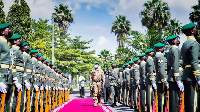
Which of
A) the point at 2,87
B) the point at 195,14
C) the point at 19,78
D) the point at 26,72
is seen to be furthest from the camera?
the point at 195,14

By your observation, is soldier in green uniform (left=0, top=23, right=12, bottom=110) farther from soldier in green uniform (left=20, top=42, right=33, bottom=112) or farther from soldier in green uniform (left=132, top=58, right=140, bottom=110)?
soldier in green uniform (left=132, top=58, right=140, bottom=110)

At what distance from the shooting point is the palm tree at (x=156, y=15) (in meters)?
34.7

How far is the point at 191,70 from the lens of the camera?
4.64m

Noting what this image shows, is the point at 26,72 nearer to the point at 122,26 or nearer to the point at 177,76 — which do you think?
the point at 177,76

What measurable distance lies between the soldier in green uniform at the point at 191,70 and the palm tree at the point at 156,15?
30.5m

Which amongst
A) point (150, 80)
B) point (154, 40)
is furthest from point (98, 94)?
point (154, 40)

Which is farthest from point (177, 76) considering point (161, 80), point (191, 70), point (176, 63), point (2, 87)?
point (2, 87)

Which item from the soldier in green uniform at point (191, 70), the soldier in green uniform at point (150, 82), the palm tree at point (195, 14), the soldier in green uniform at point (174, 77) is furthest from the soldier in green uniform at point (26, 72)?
the palm tree at point (195, 14)

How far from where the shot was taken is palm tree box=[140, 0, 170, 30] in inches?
1366

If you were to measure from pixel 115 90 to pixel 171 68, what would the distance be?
28.7ft

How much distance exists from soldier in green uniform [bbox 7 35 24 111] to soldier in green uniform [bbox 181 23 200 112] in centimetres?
360

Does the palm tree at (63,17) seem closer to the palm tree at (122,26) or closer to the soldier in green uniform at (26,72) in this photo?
the palm tree at (122,26)

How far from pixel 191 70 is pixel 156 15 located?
3152cm

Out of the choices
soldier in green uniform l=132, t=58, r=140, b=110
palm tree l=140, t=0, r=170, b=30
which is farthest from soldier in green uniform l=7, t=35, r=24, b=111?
palm tree l=140, t=0, r=170, b=30
